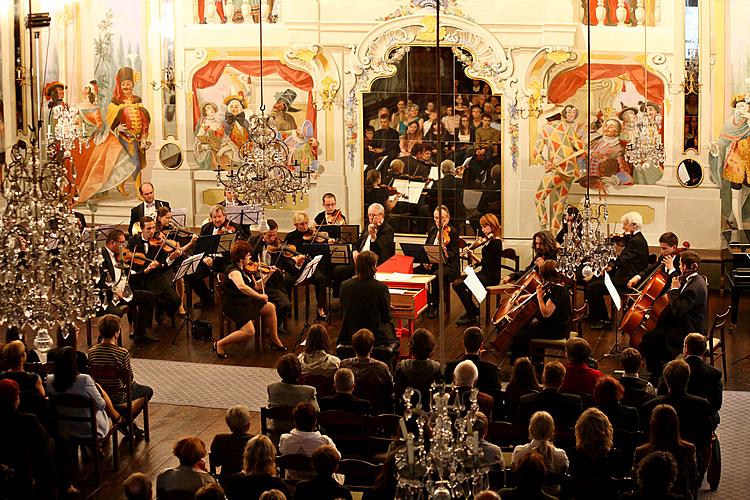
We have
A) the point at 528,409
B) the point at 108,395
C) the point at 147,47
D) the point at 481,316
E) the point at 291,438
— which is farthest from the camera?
the point at 147,47

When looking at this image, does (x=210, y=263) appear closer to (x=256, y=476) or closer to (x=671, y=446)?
(x=256, y=476)

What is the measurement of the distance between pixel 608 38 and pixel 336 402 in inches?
347

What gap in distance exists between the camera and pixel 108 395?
10.3 metres

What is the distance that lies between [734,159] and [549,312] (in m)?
5.13

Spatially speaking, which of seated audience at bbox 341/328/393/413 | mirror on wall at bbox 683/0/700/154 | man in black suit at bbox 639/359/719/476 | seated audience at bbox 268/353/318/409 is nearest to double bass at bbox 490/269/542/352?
seated audience at bbox 341/328/393/413

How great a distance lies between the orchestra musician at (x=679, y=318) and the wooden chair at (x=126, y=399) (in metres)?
4.50

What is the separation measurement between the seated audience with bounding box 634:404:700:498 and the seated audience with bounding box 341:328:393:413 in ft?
7.47

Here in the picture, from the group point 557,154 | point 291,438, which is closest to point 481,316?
point 557,154

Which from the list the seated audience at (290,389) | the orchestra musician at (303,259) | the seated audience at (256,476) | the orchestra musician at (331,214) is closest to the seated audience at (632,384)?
the seated audience at (290,389)

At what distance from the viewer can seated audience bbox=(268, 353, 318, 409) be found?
30.6ft

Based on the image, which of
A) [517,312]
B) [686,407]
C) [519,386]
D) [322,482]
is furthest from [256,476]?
[517,312]

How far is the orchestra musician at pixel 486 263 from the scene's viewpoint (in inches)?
563

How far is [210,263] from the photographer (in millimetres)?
14492

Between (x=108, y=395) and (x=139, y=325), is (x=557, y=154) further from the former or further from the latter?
(x=108, y=395)
